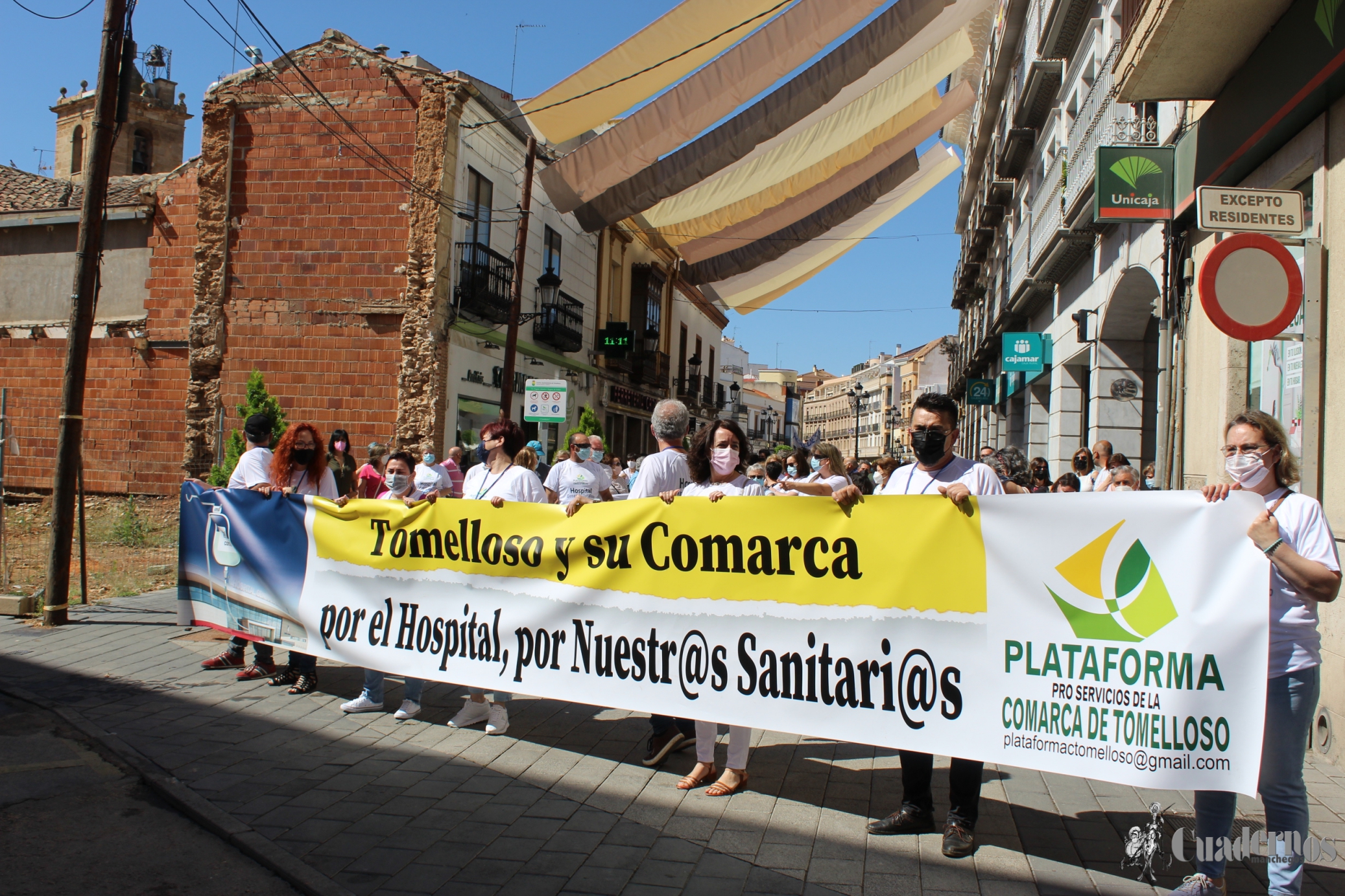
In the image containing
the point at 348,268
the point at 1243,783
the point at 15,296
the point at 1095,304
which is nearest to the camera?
the point at 1243,783

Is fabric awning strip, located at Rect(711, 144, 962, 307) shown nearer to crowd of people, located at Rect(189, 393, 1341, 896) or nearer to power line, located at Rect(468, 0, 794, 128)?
power line, located at Rect(468, 0, 794, 128)

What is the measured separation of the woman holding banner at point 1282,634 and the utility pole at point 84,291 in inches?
346

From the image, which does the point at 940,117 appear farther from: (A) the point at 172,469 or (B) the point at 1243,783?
(B) the point at 1243,783

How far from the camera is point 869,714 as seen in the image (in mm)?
3984

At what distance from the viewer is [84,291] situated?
334 inches

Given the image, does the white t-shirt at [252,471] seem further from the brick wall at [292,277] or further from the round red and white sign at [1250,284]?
the brick wall at [292,277]

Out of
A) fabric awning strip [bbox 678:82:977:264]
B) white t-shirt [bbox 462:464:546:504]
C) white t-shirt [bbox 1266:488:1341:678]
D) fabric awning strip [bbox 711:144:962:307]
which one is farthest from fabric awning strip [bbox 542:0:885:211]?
white t-shirt [bbox 1266:488:1341:678]

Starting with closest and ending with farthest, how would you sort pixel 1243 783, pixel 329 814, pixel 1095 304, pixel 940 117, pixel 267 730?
pixel 1243 783, pixel 329 814, pixel 267 730, pixel 1095 304, pixel 940 117

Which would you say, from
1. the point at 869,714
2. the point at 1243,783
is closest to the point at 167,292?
the point at 869,714

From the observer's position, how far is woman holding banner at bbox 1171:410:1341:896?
123 inches

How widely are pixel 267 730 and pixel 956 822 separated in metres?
3.89

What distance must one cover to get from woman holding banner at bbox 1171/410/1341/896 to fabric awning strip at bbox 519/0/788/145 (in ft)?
49.7

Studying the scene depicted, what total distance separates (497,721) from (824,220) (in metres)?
25.0

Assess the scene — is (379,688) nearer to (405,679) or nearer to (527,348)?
(405,679)
